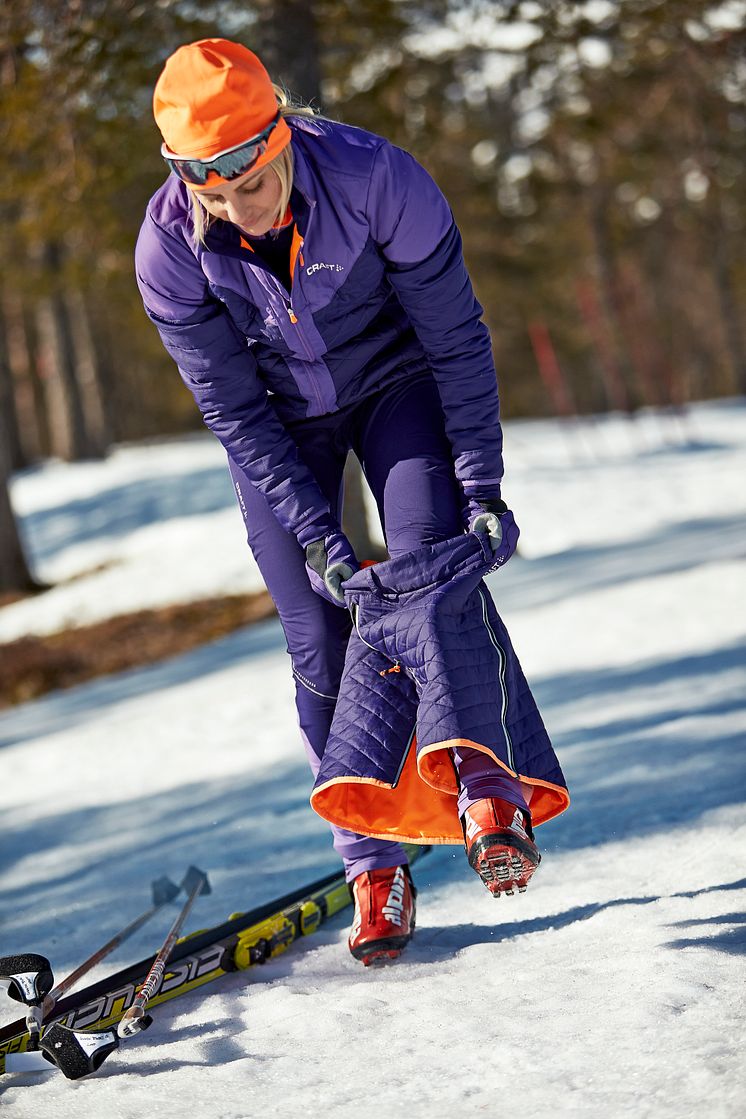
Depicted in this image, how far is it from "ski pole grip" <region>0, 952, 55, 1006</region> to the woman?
0.72 metres

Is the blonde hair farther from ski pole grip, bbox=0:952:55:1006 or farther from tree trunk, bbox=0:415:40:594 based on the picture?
tree trunk, bbox=0:415:40:594

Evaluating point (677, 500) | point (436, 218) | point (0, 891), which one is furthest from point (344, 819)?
point (677, 500)

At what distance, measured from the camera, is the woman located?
247 centimetres

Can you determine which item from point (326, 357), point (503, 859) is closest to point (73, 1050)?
point (503, 859)

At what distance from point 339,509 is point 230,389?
1.60 ft

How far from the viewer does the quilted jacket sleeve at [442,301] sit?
2576 millimetres

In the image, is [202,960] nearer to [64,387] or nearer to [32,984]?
[32,984]

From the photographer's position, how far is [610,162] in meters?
20.0

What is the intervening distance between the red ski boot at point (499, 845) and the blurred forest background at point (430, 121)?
2250 millimetres

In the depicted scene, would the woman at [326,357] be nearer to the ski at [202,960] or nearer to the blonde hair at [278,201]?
the blonde hair at [278,201]

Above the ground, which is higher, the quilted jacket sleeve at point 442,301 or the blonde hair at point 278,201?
the blonde hair at point 278,201

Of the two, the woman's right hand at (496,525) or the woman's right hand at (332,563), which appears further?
the woman's right hand at (332,563)

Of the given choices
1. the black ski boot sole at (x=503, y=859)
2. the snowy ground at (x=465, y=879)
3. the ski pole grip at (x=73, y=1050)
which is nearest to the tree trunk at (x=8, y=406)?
the snowy ground at (x=465, y=879)

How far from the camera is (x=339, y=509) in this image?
10.3 feet
